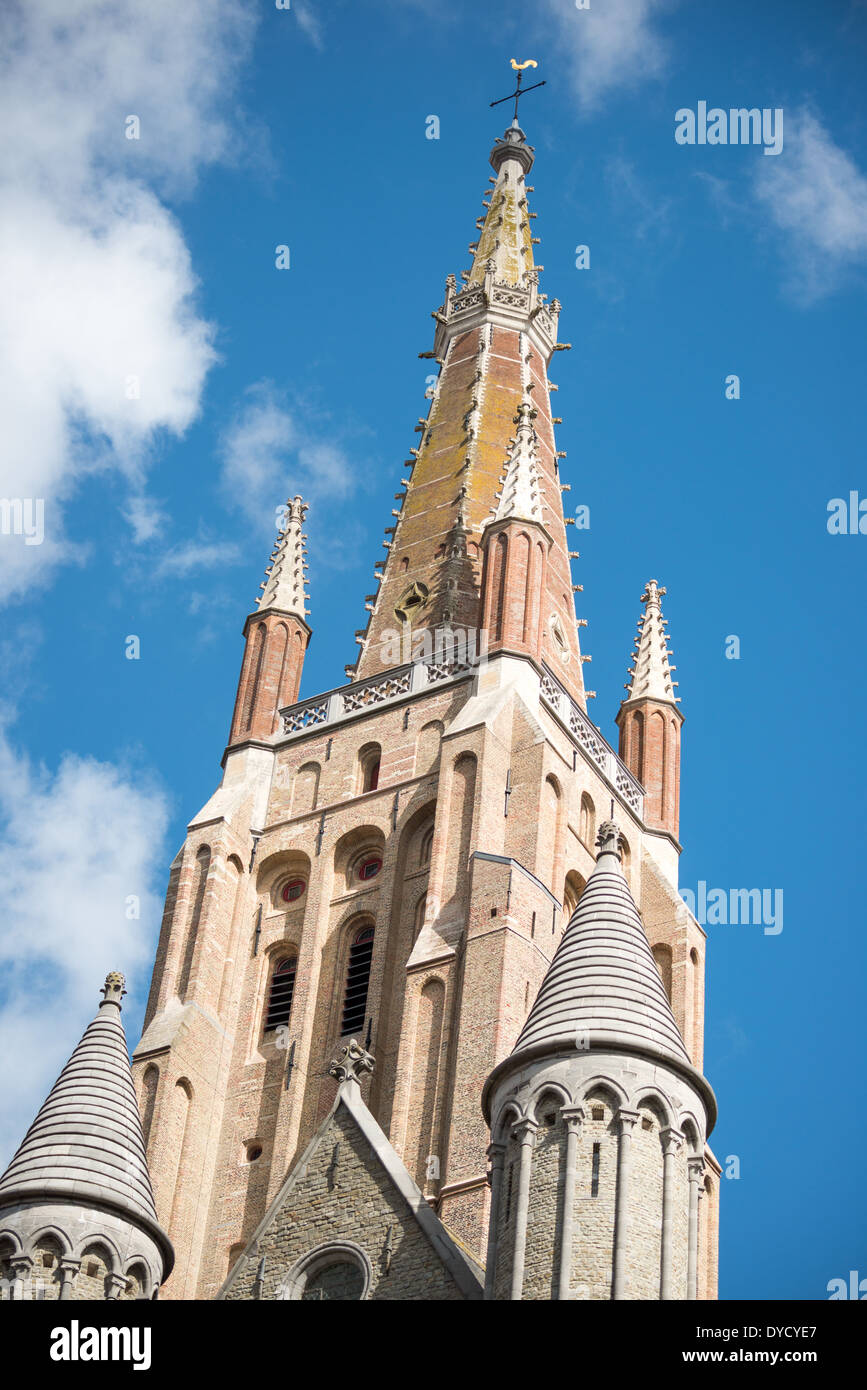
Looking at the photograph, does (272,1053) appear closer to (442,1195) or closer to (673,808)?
(442,1195)

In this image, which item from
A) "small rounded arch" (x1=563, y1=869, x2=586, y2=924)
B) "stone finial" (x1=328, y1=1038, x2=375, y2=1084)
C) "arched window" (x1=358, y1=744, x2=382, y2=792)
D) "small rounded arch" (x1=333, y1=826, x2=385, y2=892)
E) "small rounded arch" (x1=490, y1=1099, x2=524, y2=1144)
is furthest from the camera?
"arched window" (x1=358, y1=744, x2=382, y2=792)

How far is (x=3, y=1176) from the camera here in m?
30.9

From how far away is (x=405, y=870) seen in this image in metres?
45.2

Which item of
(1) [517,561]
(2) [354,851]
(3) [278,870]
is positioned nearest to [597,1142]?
(2) [354,851]

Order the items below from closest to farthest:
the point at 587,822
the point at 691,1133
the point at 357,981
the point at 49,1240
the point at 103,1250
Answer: the point at 691,1133, the point at 49,1240, the point at 103,1250, the point at 357,981, the point at 587,822

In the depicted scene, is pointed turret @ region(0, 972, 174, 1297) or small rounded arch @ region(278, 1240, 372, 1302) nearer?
pointed turret @ region(0, 972, 174, 1297)

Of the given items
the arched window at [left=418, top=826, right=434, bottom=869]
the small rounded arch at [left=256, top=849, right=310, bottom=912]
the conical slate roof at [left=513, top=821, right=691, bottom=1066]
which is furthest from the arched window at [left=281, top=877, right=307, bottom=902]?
the conical slate roof at [left=513, top=821, right=691, bottom=1066]

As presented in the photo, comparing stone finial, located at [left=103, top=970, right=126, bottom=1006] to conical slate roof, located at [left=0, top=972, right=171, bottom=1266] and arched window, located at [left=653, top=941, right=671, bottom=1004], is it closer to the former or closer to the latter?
conical slate roof, located at [left=0, top=972, right=171, bottom=1266]

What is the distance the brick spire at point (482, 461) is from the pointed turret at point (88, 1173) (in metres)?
17.6

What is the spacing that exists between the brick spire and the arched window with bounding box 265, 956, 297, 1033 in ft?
24.7

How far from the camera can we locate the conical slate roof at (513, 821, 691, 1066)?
2928cm

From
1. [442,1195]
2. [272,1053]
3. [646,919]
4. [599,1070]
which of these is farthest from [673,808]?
[599,1070]

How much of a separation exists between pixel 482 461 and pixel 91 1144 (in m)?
26.9

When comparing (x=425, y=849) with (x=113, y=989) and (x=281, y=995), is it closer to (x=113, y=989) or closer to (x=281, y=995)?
(x=281, y=995)
